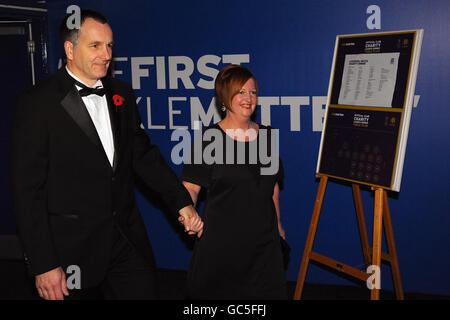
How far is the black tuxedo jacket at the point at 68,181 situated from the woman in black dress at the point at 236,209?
534mm

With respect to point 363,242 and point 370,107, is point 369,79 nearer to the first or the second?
point 370,107

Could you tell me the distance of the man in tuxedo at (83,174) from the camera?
205 cm

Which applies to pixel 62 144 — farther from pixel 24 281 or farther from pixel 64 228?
pixel 24 281

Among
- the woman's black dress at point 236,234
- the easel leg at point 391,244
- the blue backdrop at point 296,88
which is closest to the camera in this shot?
the woman's black dress at point 236,234

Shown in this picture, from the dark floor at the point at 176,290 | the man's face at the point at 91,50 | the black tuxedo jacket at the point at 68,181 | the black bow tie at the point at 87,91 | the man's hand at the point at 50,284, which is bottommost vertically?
the dark floor at the point at 176,290

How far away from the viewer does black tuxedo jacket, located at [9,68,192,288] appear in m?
2.04

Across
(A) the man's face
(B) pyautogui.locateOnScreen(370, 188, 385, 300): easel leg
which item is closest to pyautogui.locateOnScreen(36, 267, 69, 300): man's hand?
(A) the man's face

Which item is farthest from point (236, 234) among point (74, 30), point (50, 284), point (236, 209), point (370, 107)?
point (74, 30)

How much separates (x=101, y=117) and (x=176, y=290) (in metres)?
2.36

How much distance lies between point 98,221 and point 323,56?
2489 mm

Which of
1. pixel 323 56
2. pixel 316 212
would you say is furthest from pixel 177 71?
pixel 316 212

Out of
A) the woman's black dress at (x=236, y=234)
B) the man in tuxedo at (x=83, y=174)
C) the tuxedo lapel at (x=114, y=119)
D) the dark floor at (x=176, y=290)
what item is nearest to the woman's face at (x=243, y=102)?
the woman's black dress at (x=236, y=234)

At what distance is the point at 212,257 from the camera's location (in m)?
2.92

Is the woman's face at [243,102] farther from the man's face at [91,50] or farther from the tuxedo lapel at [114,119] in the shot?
the man's face at [91,50]
